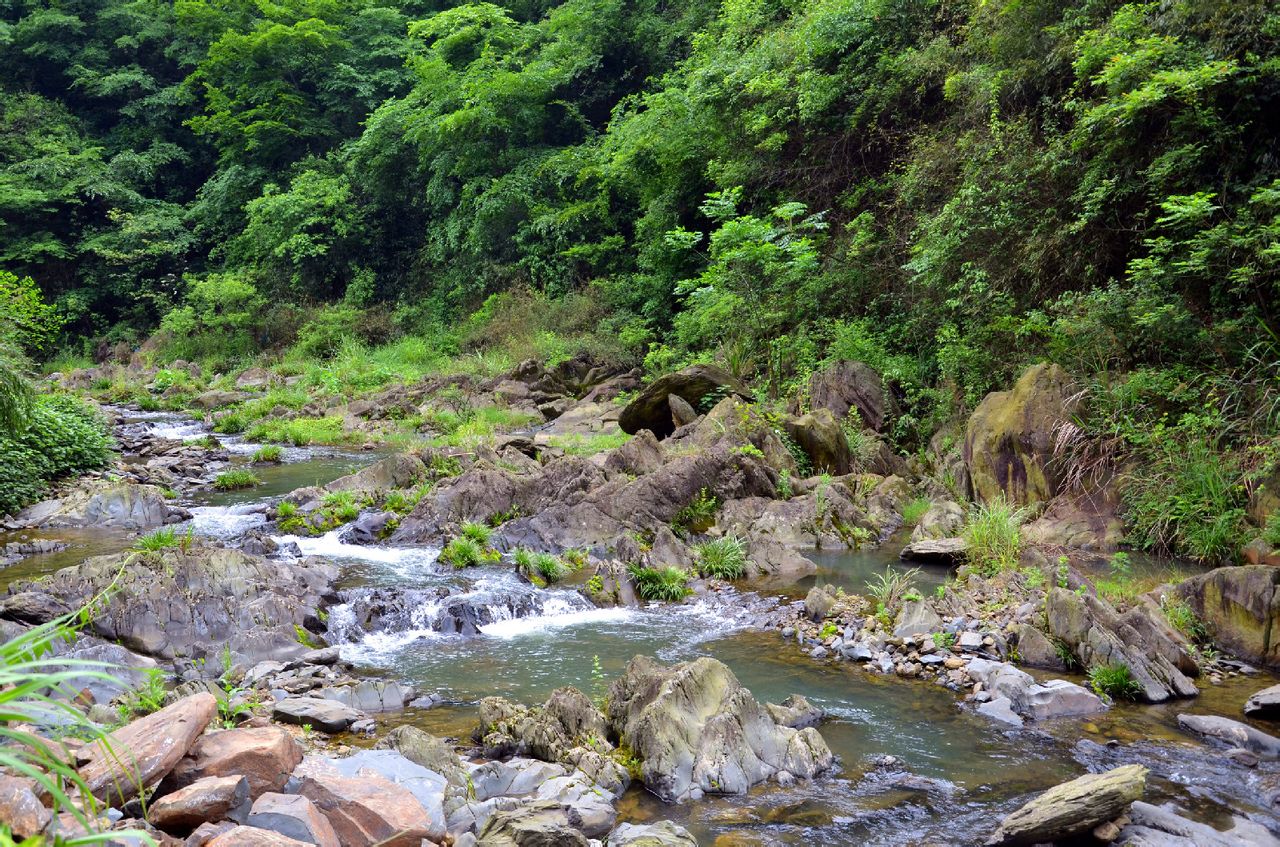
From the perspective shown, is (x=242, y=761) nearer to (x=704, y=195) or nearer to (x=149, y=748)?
(x=149, y=748)

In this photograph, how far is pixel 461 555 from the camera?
10242 millimetres

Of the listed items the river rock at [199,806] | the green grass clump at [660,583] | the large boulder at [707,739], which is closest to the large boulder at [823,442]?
the green grass clump at [660,583]

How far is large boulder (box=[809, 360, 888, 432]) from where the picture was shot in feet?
45.8

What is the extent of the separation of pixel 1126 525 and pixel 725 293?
9.59 metres

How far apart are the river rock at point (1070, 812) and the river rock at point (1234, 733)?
1.44m

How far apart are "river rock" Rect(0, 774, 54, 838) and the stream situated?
2.80m

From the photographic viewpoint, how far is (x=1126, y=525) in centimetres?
906

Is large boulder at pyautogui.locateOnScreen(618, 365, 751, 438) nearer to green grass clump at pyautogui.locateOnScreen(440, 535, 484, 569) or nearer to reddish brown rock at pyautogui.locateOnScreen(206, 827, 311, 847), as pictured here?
green grass clump at pyautogui.locateOnScreen(440, 535, 484, 569)

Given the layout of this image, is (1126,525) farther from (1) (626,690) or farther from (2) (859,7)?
(2) (859,7)

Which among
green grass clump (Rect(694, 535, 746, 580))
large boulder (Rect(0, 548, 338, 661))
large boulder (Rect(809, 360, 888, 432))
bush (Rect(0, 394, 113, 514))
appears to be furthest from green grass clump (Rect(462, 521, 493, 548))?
large boulder (Rect(809, 360, 888, 432))

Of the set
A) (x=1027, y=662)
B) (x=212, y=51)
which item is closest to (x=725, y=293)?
(x=1027, y=662)

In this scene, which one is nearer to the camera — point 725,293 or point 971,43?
point 971,43

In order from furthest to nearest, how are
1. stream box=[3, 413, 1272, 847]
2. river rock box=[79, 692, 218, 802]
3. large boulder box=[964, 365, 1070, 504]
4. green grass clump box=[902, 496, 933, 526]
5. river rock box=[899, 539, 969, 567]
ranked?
green grass clump box=[902, 496, 933, 526], large boulder box=[964, 365, 1070, 504], river rock box=[899, 539, 969, 567], stream box=[3, 413, 1272, 847], river rock box=[79, 692, 218, 802]

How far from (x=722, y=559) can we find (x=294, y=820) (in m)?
6.63
